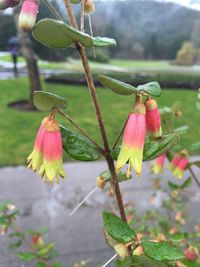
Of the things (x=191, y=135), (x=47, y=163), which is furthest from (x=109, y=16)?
(x=47, y=163)

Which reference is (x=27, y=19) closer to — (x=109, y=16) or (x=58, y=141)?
(x=58, y=141)

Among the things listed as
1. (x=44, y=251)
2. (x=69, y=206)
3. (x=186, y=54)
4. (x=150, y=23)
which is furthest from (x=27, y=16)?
(x=150, y=23)

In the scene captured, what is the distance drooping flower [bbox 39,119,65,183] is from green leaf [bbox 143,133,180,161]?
0.12 m

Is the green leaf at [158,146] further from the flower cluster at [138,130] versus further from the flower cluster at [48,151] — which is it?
the flower cluster at [48,151]

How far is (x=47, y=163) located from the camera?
0.61 meters

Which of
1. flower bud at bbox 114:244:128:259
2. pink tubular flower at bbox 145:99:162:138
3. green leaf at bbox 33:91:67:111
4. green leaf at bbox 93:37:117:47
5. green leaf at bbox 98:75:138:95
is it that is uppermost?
green leaf at bbox 93:37:117:47

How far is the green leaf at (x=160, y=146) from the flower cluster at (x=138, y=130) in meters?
0.02

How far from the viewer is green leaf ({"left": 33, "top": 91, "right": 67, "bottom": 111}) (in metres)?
0.56

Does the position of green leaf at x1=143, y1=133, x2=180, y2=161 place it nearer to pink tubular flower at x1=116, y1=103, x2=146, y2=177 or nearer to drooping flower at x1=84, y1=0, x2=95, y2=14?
pink tubular flower at x1=116, y1=103, x2=146, y2=177

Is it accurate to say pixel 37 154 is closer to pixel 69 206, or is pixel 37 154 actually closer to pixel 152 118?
pixel 152 118

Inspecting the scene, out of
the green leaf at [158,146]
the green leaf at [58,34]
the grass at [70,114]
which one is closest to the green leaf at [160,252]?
the green leaf at [158,146]

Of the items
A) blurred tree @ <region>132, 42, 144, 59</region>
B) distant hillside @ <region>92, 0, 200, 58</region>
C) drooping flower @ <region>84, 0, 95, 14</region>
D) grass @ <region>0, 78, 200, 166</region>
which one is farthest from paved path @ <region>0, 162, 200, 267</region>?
blurred tree @ <region>132, 42, 144, 59</region>

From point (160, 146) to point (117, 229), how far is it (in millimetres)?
124

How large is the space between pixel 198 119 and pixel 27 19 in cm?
400
